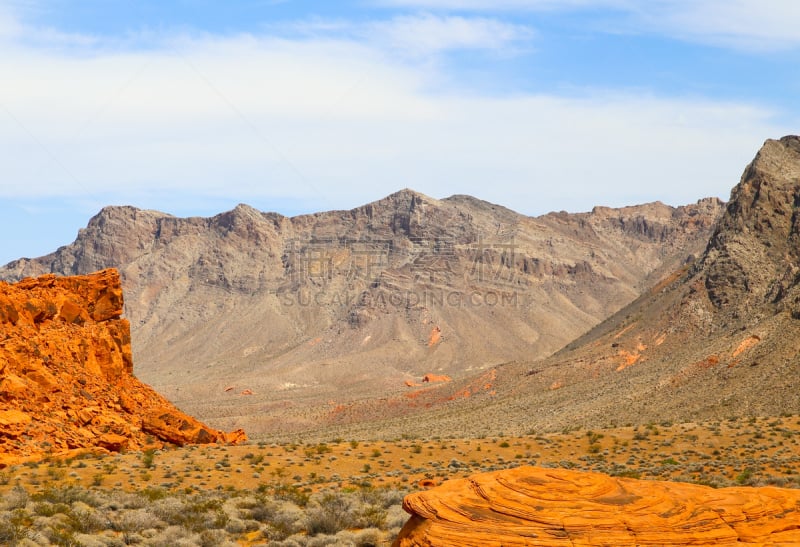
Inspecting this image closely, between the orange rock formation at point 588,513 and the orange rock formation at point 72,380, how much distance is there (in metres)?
22.7

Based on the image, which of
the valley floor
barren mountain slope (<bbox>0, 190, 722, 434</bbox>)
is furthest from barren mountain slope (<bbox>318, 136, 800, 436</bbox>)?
barren mountain slope (<bbox>0, 190, 722, 434</bbox>)

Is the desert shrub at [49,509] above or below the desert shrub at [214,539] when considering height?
above

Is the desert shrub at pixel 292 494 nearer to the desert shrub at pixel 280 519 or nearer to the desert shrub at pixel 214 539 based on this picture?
the desert shrub at pixel 280 519

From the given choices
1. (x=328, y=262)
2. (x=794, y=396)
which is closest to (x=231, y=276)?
(x=328, y=262)

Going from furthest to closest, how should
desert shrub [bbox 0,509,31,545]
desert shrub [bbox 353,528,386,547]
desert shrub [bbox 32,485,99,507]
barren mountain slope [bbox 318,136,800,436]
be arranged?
1. barren mountain slope [bbox 318,136,800,436]
2. desert shrub [bbox 32,485,99,507]
3. desert shrub [bbox 353,528,386,547]
4. desert shrub [bbox 0,509,31,545]

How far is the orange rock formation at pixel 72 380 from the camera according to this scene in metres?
34.6

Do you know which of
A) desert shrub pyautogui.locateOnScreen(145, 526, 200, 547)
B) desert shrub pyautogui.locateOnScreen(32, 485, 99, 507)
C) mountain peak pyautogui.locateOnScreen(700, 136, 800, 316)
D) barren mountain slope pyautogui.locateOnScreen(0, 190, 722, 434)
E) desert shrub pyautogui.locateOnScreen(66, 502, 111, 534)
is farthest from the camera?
barren mountain slope pyautogui.locateOnScreen(0, 190, 722, 434)

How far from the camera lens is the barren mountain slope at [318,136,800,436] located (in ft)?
194

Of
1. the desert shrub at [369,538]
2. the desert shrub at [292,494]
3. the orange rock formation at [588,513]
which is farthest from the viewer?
the desert shrub at [292,494]

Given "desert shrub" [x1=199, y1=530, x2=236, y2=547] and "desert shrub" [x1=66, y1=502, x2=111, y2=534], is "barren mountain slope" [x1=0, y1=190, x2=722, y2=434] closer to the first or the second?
"desert shrub" [x1=66, y1=502, x2=111, y2=534]

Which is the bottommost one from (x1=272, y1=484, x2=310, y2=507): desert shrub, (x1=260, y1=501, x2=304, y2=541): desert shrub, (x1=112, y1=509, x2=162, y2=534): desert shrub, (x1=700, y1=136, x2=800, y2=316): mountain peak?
(x1=272, y1=484, x2=310, y2=507): desert shrub

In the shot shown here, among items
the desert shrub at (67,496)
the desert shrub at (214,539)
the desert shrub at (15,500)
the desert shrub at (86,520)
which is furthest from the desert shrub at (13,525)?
the desert shrub at (214,539)

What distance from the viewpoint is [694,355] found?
7012cm

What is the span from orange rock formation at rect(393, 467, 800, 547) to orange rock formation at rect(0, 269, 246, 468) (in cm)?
2268
